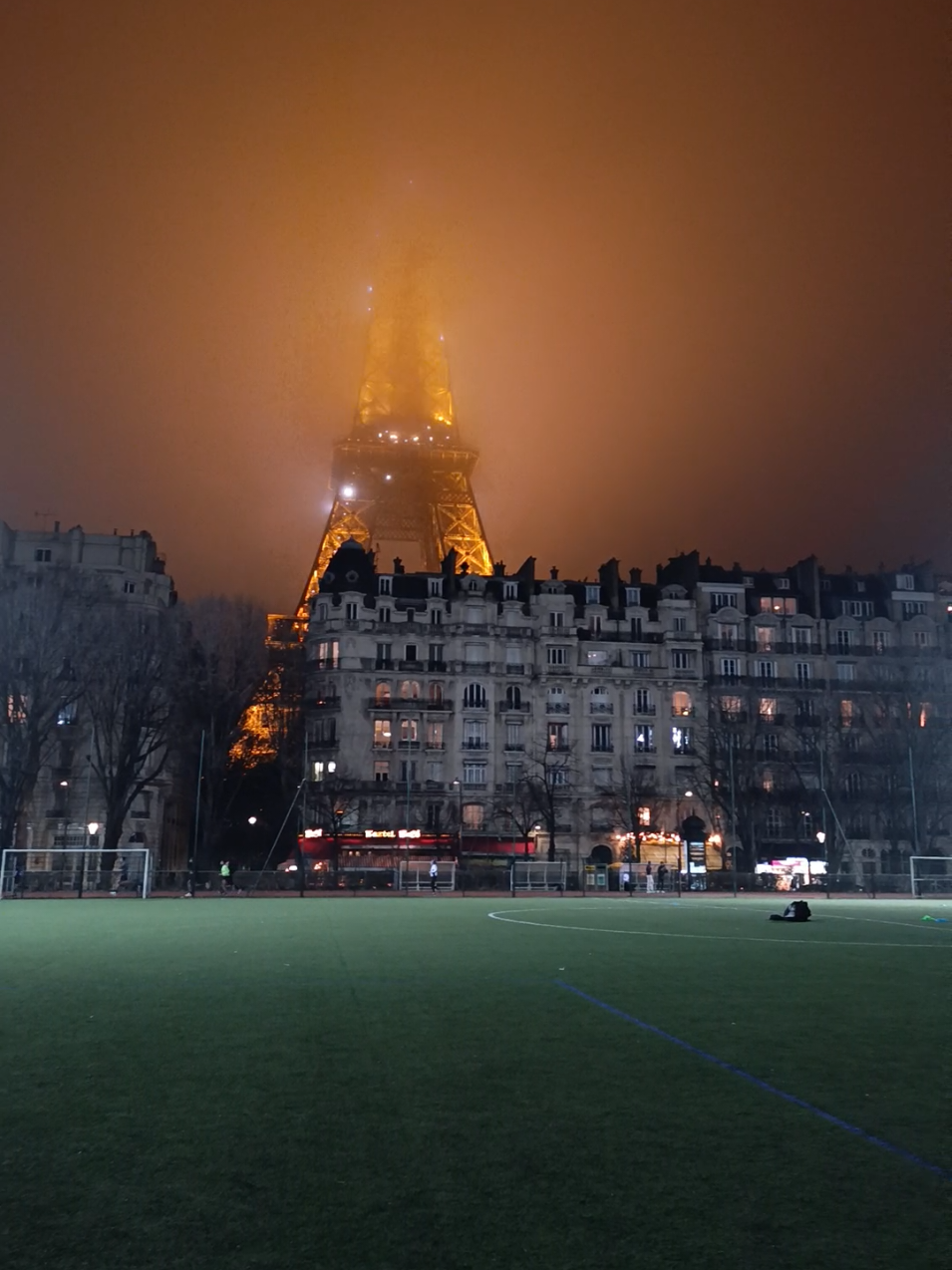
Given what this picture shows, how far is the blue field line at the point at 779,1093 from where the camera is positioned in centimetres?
635

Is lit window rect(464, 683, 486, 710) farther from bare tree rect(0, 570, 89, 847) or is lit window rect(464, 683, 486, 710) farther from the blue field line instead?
the blue field line

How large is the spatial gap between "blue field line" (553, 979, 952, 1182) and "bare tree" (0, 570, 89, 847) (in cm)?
4402

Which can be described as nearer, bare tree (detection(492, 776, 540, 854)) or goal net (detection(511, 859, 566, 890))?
goal net (detection(511, 859, 566, 890))

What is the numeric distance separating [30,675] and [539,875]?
84.5 ft

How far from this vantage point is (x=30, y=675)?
51.5m

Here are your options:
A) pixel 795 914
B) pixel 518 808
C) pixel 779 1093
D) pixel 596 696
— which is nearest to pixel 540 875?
pixel 518 808

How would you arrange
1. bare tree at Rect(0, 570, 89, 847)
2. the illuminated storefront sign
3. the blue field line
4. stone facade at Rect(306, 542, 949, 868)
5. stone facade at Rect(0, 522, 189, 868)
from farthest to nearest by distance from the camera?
stone facade at Rect(306, 542, 949, 868), the illuminated storefront sign, stone facade at Rect(0, 522, 189, 868), bare tree at Rect(0, 570, 89, 847), the blue field line

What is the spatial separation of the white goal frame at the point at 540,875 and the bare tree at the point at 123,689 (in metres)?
18.0

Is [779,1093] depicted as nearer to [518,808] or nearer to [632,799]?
[632,799]

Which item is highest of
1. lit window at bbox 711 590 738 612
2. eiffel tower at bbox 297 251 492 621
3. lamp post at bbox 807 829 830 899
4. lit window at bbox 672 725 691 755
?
eiffel tower at bbox 297 251 492 621

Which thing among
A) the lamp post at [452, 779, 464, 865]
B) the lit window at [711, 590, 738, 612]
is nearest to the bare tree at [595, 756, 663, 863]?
the lamp post at [452, 779, 464, 865]

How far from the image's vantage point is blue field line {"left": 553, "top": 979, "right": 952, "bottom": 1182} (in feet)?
20.8

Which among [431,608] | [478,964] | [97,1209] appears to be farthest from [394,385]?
[97,1209]

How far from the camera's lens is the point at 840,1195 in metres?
5.75
